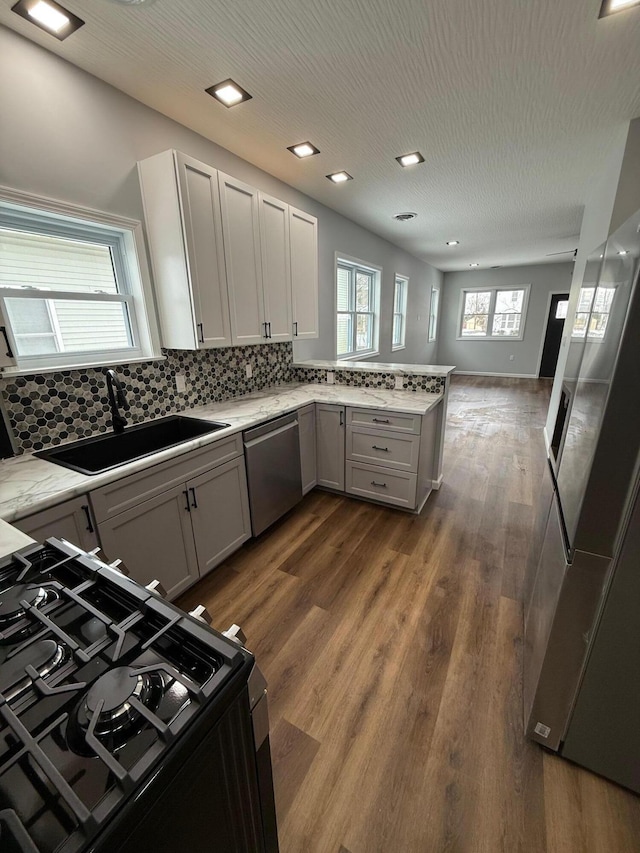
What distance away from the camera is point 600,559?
1.05 m

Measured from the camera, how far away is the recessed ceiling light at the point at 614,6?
4.63 ft

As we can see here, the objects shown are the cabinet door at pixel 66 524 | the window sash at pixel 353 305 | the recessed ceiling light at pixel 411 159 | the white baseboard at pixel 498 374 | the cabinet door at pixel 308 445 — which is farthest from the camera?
the white baseboard at pixel 498 374

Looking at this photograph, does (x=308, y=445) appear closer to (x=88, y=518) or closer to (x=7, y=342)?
(x=88, y=518)

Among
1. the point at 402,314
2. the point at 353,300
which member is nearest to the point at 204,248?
the point at 353,300

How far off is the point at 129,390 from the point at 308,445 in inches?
55.1

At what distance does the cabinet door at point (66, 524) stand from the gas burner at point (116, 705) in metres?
0.89

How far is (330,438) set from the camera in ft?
9.69

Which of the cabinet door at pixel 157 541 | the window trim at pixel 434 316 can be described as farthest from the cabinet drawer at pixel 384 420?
the window trim at pixel 434 316

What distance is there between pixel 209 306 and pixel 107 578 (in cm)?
184

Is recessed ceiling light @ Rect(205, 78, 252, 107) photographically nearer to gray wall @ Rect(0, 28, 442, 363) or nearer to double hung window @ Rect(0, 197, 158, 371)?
gray wall @ Rect(0, 28, 442, 363)

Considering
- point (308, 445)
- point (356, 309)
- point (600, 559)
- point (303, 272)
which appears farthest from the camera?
point (356, 309)

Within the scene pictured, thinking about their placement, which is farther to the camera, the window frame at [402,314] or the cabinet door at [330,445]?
the window frame at [402,314]

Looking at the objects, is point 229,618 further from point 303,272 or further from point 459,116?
point 459,116

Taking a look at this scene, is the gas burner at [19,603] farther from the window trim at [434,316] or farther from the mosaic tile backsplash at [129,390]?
the window trim at [434,316]
